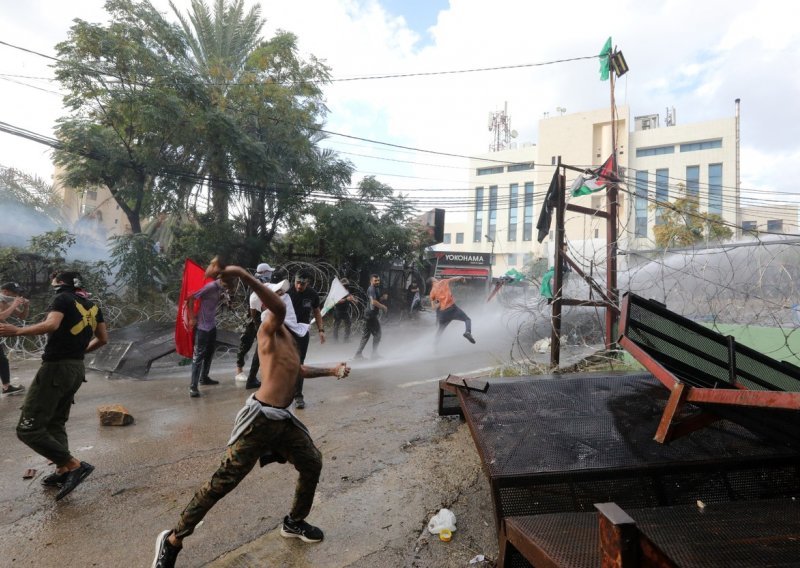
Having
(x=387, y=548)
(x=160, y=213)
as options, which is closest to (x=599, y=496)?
(x=387, y=548)

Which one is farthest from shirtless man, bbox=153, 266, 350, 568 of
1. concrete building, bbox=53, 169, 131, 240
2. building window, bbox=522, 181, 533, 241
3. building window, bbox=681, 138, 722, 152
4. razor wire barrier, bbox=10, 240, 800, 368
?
building window, bbox=522, 181, 533, 241

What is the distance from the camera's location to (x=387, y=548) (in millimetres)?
2627

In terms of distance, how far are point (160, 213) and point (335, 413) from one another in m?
11.6

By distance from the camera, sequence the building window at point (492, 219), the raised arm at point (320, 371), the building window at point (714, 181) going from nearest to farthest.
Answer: the raised arm at point (320, 371), the building window at point (714, 181), the building window at point (492, 219)

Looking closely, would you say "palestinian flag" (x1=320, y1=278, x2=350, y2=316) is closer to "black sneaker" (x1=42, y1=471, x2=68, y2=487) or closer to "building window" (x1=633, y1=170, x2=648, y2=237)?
"building window" (x1=633, y1=170, x2=648, y2=237)

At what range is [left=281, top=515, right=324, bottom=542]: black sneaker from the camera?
104 inches

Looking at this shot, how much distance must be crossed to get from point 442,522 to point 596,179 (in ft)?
15.3

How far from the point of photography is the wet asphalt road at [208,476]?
8.56ft

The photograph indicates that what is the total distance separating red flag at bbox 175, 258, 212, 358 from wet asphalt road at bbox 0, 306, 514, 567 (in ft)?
2.11

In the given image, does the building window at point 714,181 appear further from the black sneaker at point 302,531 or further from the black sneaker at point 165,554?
the black sneaker at point 165,554

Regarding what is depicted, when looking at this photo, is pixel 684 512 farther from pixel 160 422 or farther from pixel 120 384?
pixel 120 384

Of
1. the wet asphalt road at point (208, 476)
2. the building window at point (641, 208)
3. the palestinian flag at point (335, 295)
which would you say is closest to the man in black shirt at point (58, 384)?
the wet asphalt road at point (208, 476)

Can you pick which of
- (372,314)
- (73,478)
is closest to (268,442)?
(73,478)

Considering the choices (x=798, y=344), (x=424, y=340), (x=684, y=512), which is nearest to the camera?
(x=684, y=512)
